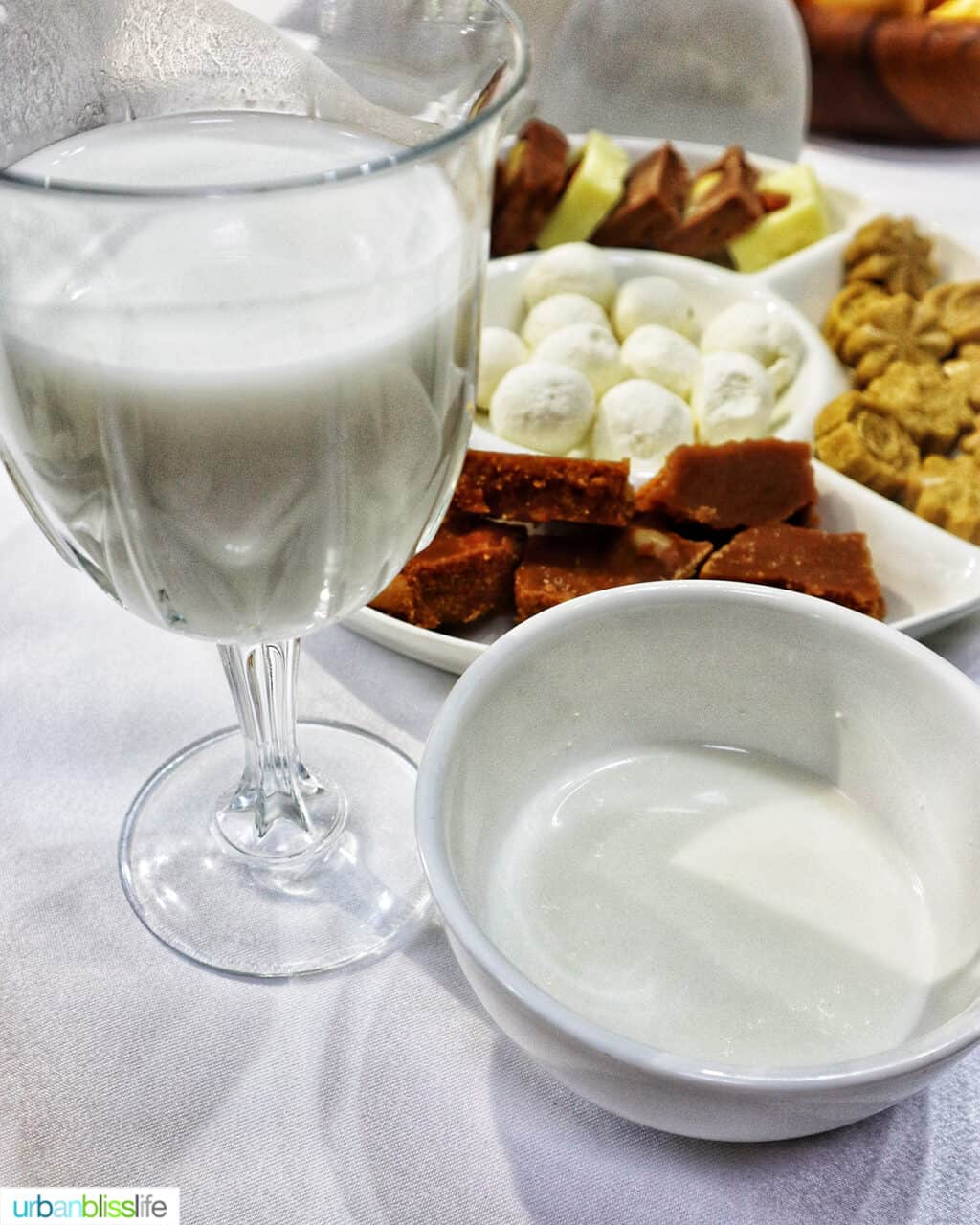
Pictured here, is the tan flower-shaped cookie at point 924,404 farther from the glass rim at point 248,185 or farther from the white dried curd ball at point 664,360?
the glass rim at point 248,185

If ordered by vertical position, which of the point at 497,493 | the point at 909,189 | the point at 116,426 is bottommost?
the point at 909,189

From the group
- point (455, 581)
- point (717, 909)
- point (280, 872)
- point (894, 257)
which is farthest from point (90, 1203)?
point (894, 257)

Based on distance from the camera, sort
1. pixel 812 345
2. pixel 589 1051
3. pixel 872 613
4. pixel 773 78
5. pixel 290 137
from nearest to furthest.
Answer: pixel 589 1051
pixel 290 137
pixel 872 613
pixel 812 345
pixel 773 78

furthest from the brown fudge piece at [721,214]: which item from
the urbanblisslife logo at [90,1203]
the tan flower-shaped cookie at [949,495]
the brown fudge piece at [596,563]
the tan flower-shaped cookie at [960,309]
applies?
the urbanblisslife logo at [90,1203]

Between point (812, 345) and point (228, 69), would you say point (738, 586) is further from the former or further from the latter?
point (812, 345)

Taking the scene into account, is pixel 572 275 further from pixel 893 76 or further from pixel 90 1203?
pixel 90 1203

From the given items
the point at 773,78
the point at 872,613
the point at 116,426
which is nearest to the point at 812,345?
the point at 872,613

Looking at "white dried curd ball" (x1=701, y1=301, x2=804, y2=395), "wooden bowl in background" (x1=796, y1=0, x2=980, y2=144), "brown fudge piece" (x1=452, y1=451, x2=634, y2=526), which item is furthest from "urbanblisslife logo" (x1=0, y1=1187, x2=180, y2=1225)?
"wooden bowl in background" (x1=796, y1=0, x2=980, y2=144)
